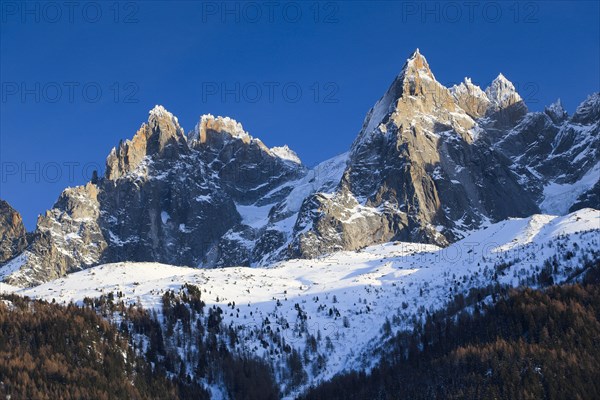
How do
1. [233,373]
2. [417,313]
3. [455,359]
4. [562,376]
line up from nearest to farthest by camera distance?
1. [562,376]
2. [455,359]
3. [233,373]
4. [417,313]

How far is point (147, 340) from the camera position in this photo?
16525cm

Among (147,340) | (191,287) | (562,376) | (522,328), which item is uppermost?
(191,287)

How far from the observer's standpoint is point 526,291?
172750 millimetres

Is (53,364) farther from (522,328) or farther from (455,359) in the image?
(522,328)

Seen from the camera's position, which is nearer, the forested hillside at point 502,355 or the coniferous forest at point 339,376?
the coniferous forest at point 339,376

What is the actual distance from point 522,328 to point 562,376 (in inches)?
837

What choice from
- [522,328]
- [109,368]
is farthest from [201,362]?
[522,328]

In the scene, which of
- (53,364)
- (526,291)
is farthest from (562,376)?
(53,364)

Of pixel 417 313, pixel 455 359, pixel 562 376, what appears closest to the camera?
pixel 562 376

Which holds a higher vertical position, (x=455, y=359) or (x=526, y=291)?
(x=526, y=291)

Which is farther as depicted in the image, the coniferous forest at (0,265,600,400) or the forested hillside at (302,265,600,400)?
the forested hillside at (302,265,600,400)

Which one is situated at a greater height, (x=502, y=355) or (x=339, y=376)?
(x=339, y=376)

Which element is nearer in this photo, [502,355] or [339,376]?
[502,355]

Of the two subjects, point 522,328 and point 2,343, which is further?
point 522,328
